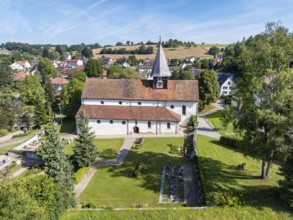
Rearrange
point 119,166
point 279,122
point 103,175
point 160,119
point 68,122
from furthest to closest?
point 68,122 → point 160,119 → point 119,166 → point 103,175 → point 279,122

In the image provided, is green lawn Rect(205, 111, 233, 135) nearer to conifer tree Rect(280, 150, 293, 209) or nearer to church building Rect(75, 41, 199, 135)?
church building Rect(75, 41, 199, 135)

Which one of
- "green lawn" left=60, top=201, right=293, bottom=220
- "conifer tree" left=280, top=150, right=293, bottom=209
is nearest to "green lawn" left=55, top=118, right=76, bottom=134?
"green lawn" left=60, top=201, right=293, bottom=220

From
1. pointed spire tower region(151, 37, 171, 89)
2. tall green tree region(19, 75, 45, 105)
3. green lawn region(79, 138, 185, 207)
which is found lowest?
green lawn region(79, 138, 185, 207)

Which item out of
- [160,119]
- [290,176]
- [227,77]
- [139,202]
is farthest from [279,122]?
[227,77]

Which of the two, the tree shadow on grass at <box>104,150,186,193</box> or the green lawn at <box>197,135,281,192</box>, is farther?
the tree shadow on grass at <box>104,150,186,193</box>

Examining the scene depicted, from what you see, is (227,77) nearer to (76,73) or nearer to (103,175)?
(76,73)

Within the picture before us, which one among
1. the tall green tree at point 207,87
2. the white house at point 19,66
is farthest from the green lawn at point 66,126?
the white house at point 19,66

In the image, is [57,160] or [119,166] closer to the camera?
[57,160]
